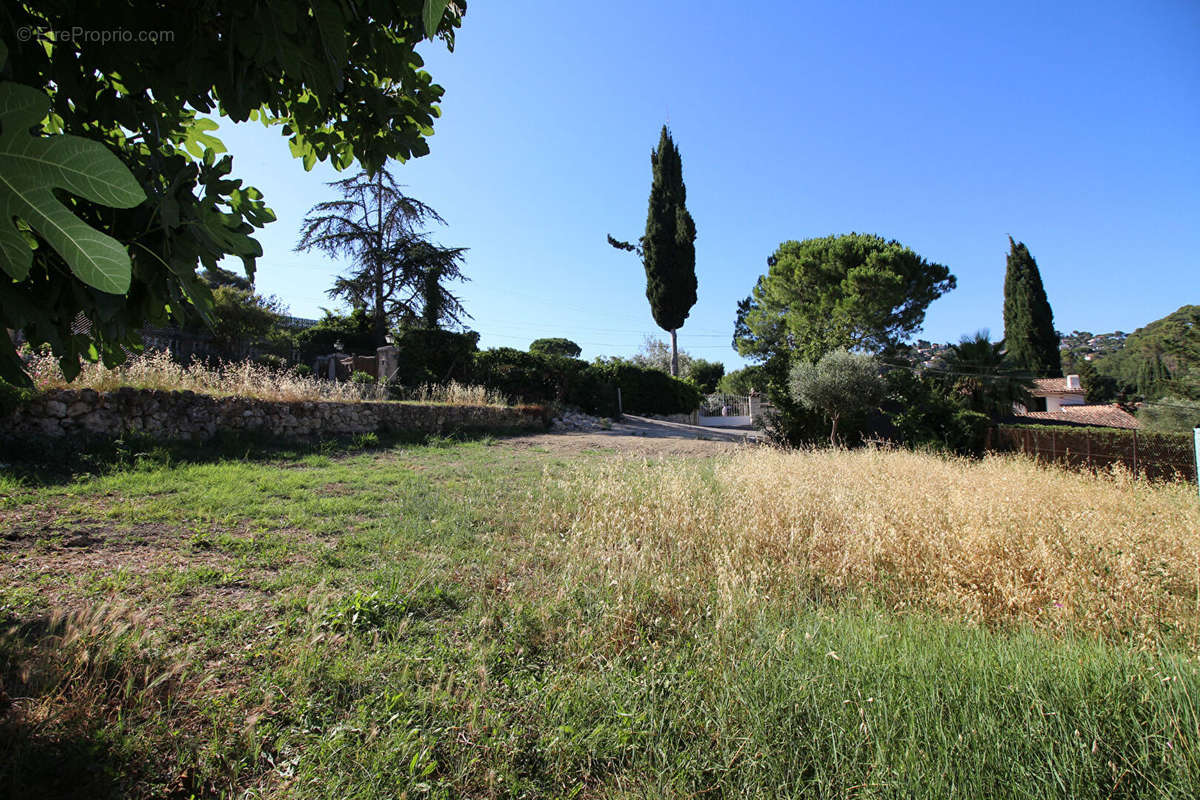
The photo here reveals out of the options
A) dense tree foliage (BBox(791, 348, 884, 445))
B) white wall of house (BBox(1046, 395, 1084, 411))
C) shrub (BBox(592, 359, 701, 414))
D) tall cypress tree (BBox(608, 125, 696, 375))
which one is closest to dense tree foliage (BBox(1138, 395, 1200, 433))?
dense tree foliage (BBox(791, 348, 884, 445))

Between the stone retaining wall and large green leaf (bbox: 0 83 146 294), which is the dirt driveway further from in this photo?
large green leaf (bbox: 0 83 146 294)

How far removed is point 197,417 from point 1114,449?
15.7 m

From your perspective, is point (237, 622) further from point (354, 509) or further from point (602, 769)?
point (354, 509)

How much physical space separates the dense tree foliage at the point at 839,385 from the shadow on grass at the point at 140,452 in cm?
1061

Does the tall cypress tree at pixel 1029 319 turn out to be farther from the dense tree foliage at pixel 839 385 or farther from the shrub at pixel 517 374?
the shrub at pixel 517 374

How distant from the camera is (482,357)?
1644 cm

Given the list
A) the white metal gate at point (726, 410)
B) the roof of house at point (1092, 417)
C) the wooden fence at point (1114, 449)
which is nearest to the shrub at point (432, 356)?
the white metal gate at point (726, 410)

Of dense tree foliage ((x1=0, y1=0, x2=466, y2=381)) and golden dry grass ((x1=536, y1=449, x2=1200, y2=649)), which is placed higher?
dense tree foliage ((x1=0, y1=0, x2=466, y2=381))

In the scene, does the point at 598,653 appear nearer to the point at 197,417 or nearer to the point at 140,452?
the point at 140,452

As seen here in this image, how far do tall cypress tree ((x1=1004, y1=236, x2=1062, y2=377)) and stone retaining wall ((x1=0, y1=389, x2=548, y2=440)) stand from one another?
33229mm

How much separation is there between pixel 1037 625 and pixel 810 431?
12304mm

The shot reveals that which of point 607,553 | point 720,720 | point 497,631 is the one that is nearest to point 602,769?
point 720,720

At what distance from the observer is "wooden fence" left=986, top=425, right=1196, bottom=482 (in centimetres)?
806

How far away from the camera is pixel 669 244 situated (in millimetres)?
→ 26469
